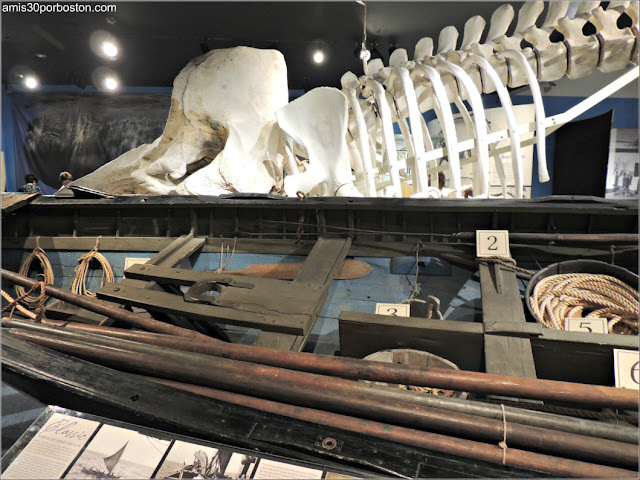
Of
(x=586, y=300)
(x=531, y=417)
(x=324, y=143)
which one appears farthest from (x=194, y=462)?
(x=324, y=143)

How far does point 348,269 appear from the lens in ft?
9.09

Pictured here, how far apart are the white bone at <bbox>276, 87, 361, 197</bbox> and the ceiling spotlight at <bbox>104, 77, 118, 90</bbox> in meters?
3.32

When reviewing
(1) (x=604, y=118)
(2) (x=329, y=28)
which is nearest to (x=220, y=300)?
(2) (x=329, y=28)

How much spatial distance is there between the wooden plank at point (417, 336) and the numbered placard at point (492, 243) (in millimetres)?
720

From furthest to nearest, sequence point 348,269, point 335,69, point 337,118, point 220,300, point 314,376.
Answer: point 335,69 < point 337,118 < point 348,269 < point 220,300 < point 314,376

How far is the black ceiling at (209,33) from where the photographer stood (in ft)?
15.4

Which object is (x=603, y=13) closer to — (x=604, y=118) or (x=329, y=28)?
(x=604, y=118)

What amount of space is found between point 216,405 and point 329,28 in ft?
16.3

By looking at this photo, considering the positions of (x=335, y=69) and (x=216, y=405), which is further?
(x=335, y=69)

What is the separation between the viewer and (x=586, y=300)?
2.09 metres

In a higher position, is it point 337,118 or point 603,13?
point 603,13

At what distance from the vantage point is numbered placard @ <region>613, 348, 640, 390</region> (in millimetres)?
1533

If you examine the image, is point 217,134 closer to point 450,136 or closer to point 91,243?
point 91,243

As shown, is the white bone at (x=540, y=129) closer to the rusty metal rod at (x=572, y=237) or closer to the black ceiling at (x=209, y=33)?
the rusty metal rod at (x=572, y=237)
